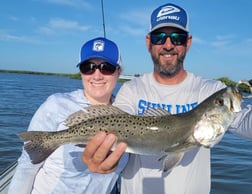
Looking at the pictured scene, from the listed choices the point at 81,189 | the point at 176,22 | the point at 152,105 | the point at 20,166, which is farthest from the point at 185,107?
the point at 20,166

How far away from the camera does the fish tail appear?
364 centimetres

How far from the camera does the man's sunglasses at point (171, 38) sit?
399 cm

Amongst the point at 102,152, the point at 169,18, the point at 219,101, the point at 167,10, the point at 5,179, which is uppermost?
the point at 167,10

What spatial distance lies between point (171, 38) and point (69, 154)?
76.1 inches

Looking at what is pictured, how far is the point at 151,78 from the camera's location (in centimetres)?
414

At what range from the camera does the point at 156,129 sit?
138 inches

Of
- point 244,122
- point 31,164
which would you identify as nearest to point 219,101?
point 244,122

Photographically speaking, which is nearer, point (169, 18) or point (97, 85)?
point (169, 18)

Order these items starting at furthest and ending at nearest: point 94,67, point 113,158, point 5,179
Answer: point 5,179
point 94,67
point 113,158

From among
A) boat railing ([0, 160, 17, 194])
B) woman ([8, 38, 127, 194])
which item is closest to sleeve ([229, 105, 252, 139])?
woman ([8, 38, 127, 194])

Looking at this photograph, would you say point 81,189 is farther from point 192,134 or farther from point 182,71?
point 182,71

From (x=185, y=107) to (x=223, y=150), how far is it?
453 inches

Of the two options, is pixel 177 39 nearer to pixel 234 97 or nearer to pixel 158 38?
pixel 158 38

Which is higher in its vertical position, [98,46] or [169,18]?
[169,18]
